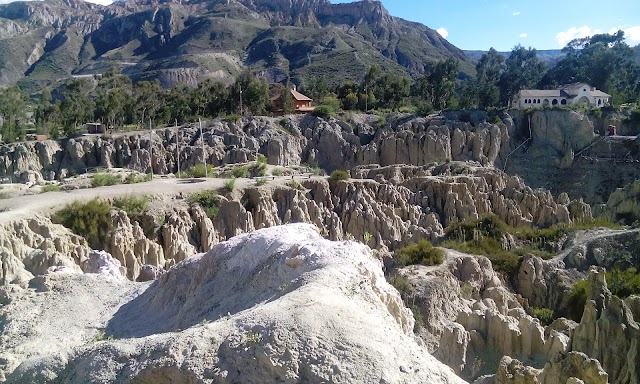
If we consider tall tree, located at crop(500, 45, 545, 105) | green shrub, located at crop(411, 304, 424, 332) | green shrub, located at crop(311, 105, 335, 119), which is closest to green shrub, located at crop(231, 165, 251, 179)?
green shrub, located at crop(311, 105, 335, 119)

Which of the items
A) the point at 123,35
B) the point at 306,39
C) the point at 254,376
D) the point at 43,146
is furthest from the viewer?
the point at 123,35

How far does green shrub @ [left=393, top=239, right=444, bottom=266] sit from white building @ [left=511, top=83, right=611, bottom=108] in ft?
125

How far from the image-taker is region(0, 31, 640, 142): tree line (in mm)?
53531

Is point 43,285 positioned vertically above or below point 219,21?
below

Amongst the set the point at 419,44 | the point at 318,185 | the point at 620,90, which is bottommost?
the point at 318,185

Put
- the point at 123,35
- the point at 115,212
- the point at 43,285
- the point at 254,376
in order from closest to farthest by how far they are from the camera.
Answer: the point at 254,376 < the point at 43,285 < the point at 115,212 < the point at 123,35

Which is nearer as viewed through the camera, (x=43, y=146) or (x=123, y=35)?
(x=43, y=146)

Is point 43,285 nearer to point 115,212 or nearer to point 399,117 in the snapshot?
point 115,212

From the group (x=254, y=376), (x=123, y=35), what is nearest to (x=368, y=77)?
(x=254, y=376)

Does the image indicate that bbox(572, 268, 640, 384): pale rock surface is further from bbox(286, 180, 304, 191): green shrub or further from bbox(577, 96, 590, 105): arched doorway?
bbox(577, 96, 590, 105): arched doorway

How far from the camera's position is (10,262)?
1598cm

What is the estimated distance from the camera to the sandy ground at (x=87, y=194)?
22.0 m

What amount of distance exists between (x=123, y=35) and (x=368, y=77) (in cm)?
10528

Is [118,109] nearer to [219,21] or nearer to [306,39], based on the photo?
[306,39]
